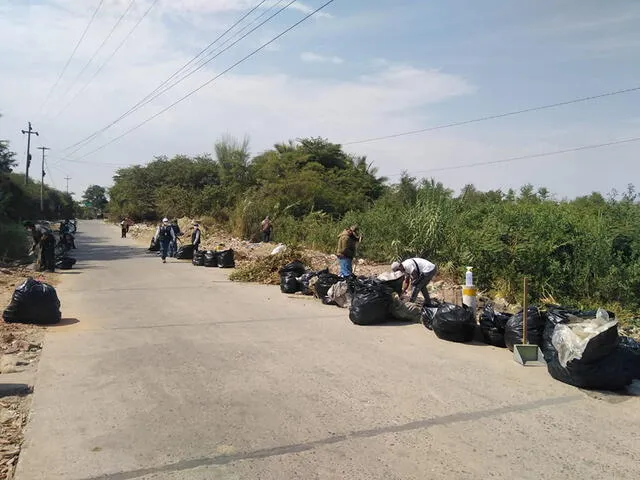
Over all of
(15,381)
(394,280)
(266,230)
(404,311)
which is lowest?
(15,381)

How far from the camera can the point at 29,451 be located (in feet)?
13.2

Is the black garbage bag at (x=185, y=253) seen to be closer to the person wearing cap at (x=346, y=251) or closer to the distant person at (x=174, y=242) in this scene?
the distant person at (x=174, y=242)

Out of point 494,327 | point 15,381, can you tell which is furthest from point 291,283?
point 15,381

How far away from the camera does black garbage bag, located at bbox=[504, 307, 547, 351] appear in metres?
6.95

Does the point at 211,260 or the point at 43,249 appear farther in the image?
the point at 211,260

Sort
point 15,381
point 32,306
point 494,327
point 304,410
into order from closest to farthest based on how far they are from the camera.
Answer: point 304,410
point 15,381
point 494,327
point 32,306

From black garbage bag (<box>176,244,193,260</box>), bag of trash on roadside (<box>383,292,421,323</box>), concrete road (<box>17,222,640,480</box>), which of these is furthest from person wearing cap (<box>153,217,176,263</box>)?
bag of trash on roadside (<box>383,292,421,323</box>)

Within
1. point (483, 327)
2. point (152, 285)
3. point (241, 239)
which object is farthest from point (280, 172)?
point (483, 327)

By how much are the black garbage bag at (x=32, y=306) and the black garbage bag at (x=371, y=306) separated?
4.70 m

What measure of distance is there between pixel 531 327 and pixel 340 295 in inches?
165

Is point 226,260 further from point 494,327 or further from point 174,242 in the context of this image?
point 494,327

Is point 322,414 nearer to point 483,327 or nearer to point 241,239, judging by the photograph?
point 483,327

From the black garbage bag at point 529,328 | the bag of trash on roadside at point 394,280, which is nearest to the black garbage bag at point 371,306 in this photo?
the bag of trash on roadside at point 394,280

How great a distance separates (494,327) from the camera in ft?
24.5
